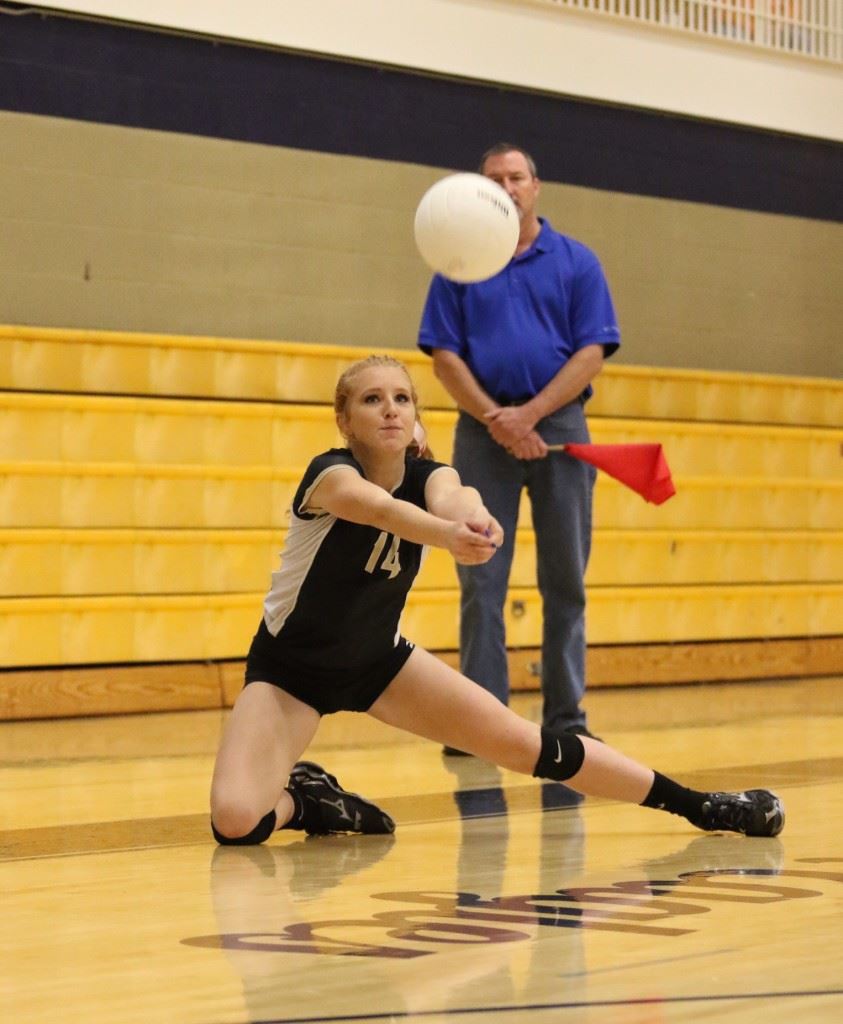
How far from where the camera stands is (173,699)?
6777 mm

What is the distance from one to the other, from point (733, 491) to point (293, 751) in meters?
5.17

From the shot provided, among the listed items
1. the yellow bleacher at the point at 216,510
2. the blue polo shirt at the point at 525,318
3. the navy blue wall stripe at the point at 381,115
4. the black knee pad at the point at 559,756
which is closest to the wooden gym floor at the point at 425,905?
the black knee pad at the point at 559,756

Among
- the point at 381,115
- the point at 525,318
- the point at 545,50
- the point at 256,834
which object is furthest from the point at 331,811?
the point at 545,50

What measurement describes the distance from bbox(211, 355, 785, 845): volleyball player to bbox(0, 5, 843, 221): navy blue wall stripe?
3814 mm

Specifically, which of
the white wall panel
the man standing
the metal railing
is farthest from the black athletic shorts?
the metal railing

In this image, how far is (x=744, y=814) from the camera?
3.60 meters

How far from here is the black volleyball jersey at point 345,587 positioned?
3.58 metres

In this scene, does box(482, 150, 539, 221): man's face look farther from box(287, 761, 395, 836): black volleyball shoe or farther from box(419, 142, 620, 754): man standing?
box(287, 761, 395, 836): black volleyball shoe

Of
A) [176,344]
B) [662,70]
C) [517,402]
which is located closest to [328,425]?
[176,344]

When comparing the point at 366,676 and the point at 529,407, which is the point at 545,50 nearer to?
the point at 529,407

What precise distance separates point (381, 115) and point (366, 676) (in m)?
4.67

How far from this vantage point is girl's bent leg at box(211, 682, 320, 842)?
11.5ft

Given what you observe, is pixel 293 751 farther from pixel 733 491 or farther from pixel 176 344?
pixel 733 491

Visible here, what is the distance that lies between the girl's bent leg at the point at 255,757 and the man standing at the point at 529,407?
1629 millimetres
